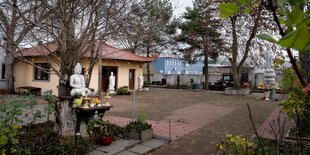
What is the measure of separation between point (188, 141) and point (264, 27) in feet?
54.0

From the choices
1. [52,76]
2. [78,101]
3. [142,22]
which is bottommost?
[78,101]

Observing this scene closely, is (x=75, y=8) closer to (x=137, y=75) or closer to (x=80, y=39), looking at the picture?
(x=80, y=39)

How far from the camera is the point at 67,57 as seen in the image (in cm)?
604

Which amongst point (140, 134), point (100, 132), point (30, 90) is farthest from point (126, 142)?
point (30, 90)

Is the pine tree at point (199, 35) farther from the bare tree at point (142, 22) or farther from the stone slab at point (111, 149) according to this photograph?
the stone slab at point (111, 149)

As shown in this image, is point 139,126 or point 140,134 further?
point 139,126

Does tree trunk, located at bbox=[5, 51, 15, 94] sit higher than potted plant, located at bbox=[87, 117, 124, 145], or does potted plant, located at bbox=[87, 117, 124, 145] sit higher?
tree trunk, located at bbox=[5, 51, 15, 94]

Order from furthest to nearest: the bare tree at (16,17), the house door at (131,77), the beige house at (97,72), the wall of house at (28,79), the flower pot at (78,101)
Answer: the house door at (131,77) < the wall of house at (28,79) < the beige house at (97,72) < the flower pot at (78,101) < the bare tree at (16,17)

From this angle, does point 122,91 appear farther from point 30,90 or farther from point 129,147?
point 129,147

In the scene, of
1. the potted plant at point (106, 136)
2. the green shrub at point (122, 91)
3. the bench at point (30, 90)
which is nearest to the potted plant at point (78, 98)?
the potted plant at point (106, 136)

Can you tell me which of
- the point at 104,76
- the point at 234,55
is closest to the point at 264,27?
the point at 234,55

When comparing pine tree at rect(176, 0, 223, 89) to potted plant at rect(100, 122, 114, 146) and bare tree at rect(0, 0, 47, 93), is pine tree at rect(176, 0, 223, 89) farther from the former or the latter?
bare tree at rect(0, 0, 47, 93)

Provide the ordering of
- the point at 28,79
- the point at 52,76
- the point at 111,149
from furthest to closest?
the point at 28,79, the point at 52,76, the point at 111,149

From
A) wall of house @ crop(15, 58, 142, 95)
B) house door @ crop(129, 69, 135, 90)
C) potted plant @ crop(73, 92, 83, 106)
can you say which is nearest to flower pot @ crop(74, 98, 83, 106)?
potted plant @ crop(73, 92, 83, 106)
